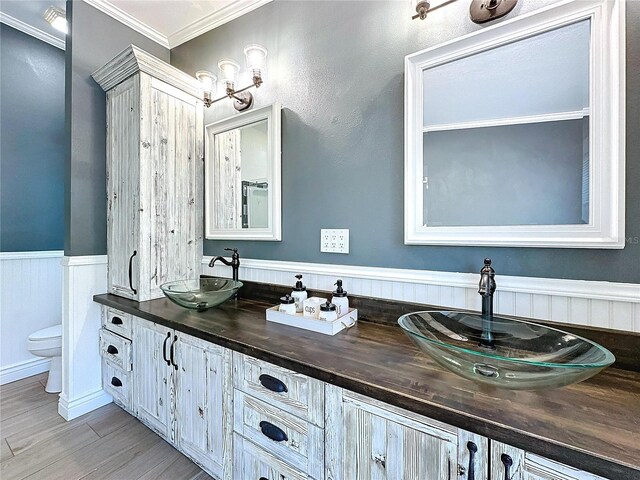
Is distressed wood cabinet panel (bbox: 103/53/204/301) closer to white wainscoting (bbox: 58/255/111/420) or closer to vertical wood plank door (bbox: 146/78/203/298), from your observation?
vertical wood plank door (bbox: 146/78/203/298)

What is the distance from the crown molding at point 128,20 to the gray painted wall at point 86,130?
0.04 m

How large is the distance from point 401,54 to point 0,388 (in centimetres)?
349

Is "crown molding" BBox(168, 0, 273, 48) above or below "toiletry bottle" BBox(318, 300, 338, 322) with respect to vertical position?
above

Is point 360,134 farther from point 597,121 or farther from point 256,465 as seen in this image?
point 256,465

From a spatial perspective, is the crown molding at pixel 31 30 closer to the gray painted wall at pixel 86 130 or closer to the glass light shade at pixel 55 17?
the glass light shade at pixel 55 17

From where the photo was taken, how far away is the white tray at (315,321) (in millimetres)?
1202

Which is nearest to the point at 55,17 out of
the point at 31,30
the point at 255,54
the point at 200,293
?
the point at 31,30

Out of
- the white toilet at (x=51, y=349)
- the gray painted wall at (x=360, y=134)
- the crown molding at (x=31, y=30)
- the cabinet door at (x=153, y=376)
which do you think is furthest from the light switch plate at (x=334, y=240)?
the crown molding at (x=31, y=30)

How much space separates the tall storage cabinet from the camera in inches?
69.2

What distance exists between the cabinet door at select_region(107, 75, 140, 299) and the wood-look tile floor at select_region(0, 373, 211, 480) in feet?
2.53

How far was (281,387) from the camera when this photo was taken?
0.99 metres

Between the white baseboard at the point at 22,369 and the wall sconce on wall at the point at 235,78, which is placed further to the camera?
the white baseboard at the point at 22,369

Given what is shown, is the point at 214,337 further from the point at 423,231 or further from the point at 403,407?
the point at 423,231

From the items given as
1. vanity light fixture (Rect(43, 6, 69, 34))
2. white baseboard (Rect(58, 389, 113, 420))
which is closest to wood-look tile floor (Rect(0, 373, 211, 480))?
white baseboard (Rect(58, 389, 113, 420))
